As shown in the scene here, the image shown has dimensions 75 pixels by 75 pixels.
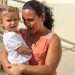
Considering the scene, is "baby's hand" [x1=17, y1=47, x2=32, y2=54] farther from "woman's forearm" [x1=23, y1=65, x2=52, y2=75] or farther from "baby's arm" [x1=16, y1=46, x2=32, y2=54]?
"woman's forearm" [x1=23, y1=65, x2=52, y2=75]

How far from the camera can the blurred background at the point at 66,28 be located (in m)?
4.41

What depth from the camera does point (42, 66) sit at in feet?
6.88

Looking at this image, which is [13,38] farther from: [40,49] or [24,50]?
[40,49]

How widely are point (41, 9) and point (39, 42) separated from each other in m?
0.24

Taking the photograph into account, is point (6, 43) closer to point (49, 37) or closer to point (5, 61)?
point (5, 61)

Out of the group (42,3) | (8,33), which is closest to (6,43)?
(8,33)

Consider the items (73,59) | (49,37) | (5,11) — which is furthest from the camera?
(73,59)

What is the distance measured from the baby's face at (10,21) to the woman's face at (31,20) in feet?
0.53

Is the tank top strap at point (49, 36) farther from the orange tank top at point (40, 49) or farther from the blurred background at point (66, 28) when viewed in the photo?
the blurred background at point (66, 28)

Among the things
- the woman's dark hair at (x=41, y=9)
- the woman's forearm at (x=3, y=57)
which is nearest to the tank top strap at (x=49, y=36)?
the woman's dark hair at (x=41, y=9)

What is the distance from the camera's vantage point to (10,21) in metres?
2.36

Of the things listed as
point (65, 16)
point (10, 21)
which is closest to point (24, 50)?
point (10, 21)

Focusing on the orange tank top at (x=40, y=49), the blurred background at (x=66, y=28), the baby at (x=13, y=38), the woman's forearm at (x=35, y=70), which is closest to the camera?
the woman's forearm at (x=35, y=70)

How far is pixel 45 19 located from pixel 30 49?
25 cm
